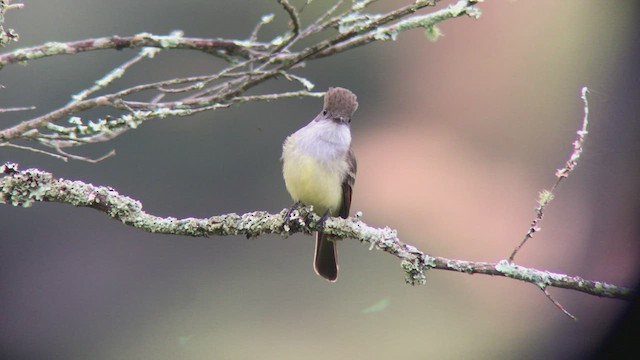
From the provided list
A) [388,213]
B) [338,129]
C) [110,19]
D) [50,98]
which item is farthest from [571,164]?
[110,19]

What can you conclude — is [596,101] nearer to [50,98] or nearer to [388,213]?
[388,213]

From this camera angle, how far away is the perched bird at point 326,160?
2930mm

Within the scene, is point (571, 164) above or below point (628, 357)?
below

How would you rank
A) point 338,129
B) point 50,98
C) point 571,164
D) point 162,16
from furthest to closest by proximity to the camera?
1. point 162,16
2. point 50,98
3. point 338,129
4. point 571,164

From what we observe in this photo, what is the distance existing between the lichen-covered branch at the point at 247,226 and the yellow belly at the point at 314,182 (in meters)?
0.44

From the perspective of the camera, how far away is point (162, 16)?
7398 mm

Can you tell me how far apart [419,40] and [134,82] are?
2395 millimetres

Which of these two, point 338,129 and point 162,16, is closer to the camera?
point 338,129

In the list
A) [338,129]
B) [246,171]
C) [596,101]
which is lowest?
[338,129]

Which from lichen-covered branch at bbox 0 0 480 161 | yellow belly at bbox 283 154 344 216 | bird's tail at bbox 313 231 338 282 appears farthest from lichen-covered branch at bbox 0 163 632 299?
bird's tail at bbox 313 231 338 282

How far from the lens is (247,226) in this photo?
2391mm

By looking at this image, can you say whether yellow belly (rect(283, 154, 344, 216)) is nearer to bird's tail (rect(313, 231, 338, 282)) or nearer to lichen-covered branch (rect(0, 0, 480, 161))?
bird's tail (rect(313, 231, 338, 282))

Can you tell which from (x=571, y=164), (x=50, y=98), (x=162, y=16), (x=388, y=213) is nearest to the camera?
(x=571, y=164)

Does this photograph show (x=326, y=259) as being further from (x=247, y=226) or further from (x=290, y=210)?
(x=247, y=226)
